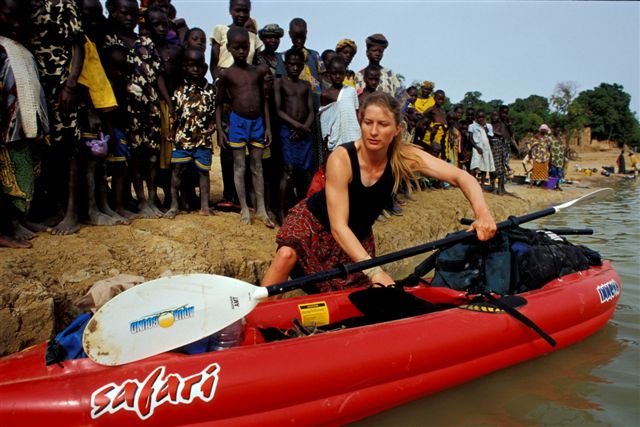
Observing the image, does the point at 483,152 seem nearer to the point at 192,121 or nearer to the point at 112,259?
the point at 192,121

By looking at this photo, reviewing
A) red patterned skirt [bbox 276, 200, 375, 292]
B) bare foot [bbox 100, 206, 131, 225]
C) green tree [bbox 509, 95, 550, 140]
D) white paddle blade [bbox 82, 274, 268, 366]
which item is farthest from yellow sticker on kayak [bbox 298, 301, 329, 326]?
green tree [bbox 509, 95, 550, 140]

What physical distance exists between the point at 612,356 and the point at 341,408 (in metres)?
2.06

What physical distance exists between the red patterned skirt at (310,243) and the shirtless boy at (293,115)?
5.59 feet

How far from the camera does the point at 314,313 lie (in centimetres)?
297

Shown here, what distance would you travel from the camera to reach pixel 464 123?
10.0 meters

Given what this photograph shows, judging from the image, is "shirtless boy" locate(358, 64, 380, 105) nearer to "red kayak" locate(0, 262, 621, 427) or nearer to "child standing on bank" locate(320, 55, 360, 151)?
"child standing on bank" locate(320, 55, 360, 151)

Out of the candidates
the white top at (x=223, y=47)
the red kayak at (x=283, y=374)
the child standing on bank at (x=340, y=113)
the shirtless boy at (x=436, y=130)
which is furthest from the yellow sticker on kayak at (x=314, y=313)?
the shirtless boy at (x=436, y=130)

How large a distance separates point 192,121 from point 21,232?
1672mm

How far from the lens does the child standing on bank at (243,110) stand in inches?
177

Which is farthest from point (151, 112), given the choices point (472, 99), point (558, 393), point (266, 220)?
point (472, 99)

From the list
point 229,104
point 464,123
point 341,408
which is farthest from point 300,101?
point 464,123

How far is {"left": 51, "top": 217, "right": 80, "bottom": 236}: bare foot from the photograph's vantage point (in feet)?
11.3

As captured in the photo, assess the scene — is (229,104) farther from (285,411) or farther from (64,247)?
(285,411)

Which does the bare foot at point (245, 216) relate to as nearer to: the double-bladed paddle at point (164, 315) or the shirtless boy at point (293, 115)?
the shirtless boy at point (293, 115)
